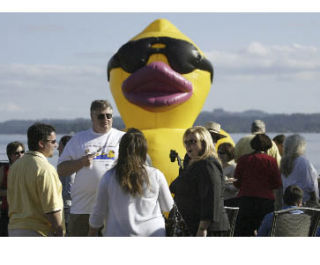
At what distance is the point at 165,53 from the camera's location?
25.0ft

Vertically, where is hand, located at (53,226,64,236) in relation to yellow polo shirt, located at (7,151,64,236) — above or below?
below

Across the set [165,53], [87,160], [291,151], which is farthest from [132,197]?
[165,53]

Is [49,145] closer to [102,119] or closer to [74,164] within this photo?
[74,164]

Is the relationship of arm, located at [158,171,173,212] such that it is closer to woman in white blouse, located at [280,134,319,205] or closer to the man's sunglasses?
woman in white blouse, located at [280,134,319,205]

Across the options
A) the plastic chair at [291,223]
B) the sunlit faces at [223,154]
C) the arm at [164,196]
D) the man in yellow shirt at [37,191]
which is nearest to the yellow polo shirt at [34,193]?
the man in yellow shirt at [37,191]

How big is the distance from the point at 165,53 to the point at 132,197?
431 cm

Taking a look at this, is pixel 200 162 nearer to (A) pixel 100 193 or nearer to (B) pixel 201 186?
(B) pixel 201 186

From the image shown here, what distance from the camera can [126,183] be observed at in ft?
11.5

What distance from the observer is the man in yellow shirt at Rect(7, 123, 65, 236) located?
3.74 m

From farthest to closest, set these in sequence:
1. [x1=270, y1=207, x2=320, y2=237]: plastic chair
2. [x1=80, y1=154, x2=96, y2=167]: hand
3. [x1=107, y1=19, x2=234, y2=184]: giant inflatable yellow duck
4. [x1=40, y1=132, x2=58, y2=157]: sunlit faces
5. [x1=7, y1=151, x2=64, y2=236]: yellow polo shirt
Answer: [x1=107, y1=19, x2=234, y2=184]: giant inflatable yellow duck < [x1=270, y1=207, x2=320, y2=237]: plastic chair < [x1=80, y1=154, x2=96, y2=167]: hand < [x1=40, y1=132, x2=58, y2=157]: sunlit faces < [x1=7, y1=151, x2=64, y2=236]: yellow polo shirt

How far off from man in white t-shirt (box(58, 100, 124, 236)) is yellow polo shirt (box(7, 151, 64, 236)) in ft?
2.63

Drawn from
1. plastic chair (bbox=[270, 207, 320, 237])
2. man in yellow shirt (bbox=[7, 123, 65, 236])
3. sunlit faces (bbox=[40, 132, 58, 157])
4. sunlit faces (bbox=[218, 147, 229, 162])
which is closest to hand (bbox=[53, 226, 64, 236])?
man in yellow shirt (bbox=[7, 123, 65, 236])

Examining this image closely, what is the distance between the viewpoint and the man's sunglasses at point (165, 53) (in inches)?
300

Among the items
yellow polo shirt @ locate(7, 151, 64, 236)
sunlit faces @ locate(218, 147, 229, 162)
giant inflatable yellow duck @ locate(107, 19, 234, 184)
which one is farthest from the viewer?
giant inflatable yellow duck @ locate(107, 19, 234, 184)
